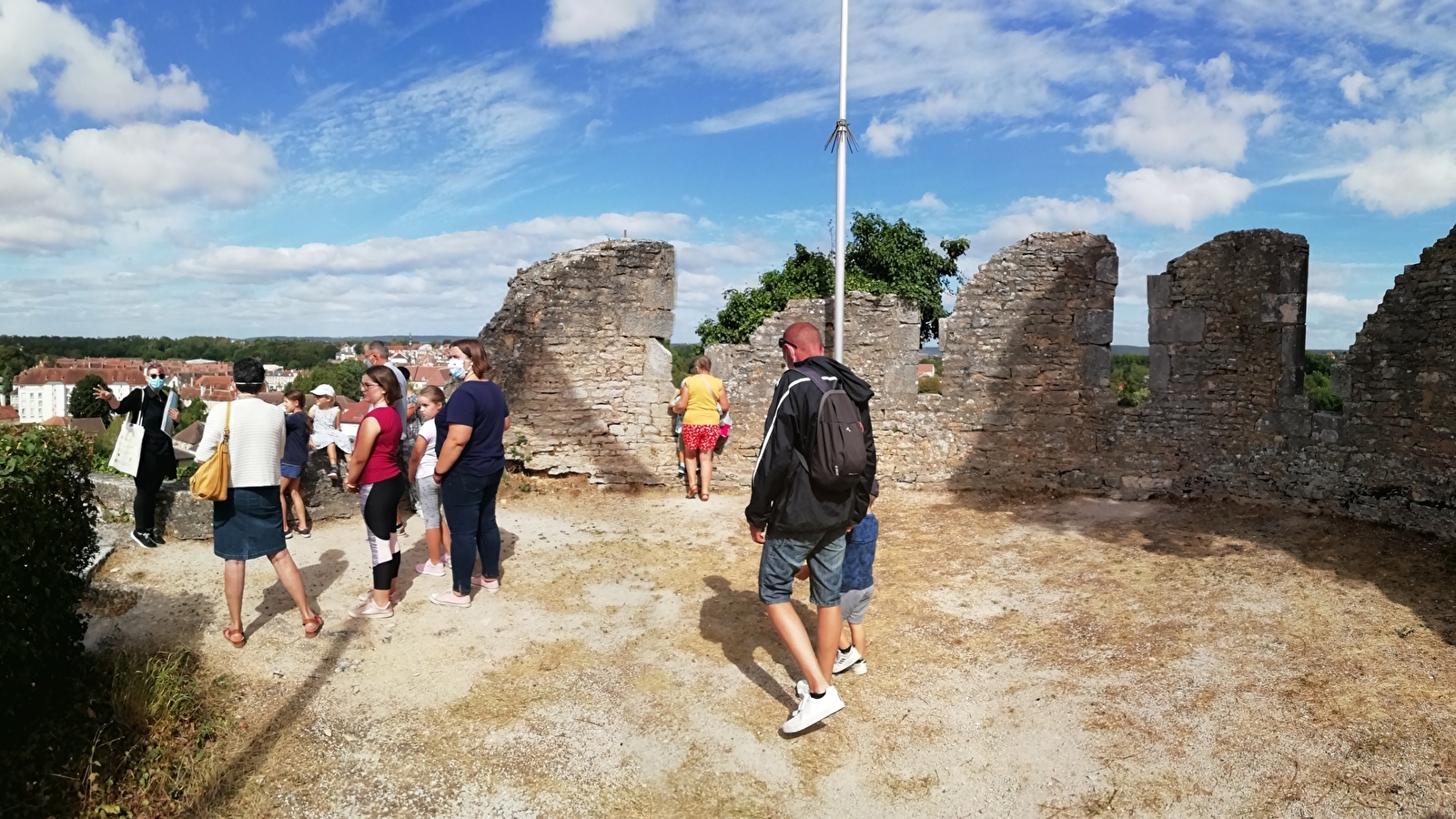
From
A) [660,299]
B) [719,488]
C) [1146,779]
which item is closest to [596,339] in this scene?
[660,299]

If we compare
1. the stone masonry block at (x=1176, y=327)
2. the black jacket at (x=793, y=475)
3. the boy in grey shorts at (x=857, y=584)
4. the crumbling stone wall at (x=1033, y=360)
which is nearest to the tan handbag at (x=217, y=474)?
the black jacket at (x=793, y=475)

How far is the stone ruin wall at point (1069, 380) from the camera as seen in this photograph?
7574 mm

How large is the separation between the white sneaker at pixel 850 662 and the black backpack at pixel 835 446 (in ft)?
4.42

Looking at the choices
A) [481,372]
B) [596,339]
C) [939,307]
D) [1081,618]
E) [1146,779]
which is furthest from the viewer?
[939,307]

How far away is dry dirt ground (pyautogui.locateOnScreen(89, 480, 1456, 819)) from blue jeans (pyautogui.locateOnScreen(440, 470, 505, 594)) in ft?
1.23

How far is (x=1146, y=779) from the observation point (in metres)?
3.74

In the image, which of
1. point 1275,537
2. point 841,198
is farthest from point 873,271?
point 1275,537

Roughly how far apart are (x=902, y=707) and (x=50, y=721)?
4195 mm

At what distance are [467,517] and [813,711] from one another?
9.43ft

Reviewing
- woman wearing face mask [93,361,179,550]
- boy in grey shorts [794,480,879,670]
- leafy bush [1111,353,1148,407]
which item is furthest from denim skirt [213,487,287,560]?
leafy bush [1111,353,1148,407]

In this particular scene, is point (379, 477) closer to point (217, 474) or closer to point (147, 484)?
point (217, 474)

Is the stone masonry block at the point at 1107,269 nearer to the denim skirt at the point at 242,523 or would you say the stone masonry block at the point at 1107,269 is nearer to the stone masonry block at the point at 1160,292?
the stone masonry block at the point at 1160,292

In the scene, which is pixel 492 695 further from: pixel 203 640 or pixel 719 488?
pixel 719 488

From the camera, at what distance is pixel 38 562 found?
159 inches
